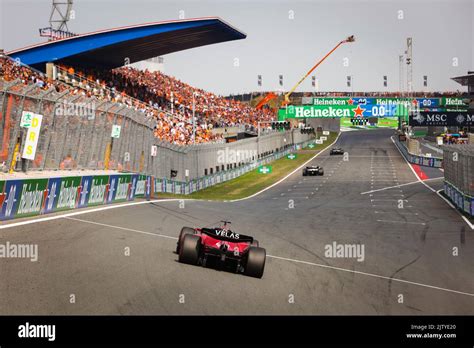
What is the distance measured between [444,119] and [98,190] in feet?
160

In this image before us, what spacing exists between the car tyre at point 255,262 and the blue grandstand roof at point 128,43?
47.3m

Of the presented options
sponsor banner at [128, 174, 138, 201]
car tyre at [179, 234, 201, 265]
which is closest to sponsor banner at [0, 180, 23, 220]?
car tyre at [179, 234, 201, 265]

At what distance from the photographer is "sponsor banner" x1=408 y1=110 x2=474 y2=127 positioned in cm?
6166

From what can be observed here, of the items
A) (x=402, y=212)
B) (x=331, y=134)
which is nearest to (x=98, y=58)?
(x=402, y=212)

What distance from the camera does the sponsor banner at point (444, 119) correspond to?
6166cm

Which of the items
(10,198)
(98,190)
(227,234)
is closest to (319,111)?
(98,190)

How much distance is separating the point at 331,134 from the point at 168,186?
9628 centimetres

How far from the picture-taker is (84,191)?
72.2ft

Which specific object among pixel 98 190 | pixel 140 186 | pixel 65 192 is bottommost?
pixel 140 186

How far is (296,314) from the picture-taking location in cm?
1162

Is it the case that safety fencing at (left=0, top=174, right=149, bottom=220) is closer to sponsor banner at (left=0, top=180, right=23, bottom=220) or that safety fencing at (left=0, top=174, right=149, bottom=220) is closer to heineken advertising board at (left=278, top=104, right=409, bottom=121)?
sponsor banner at (left=0, top=180, right=23, bottom=220)

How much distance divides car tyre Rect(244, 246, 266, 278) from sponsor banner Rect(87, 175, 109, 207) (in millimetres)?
10104
